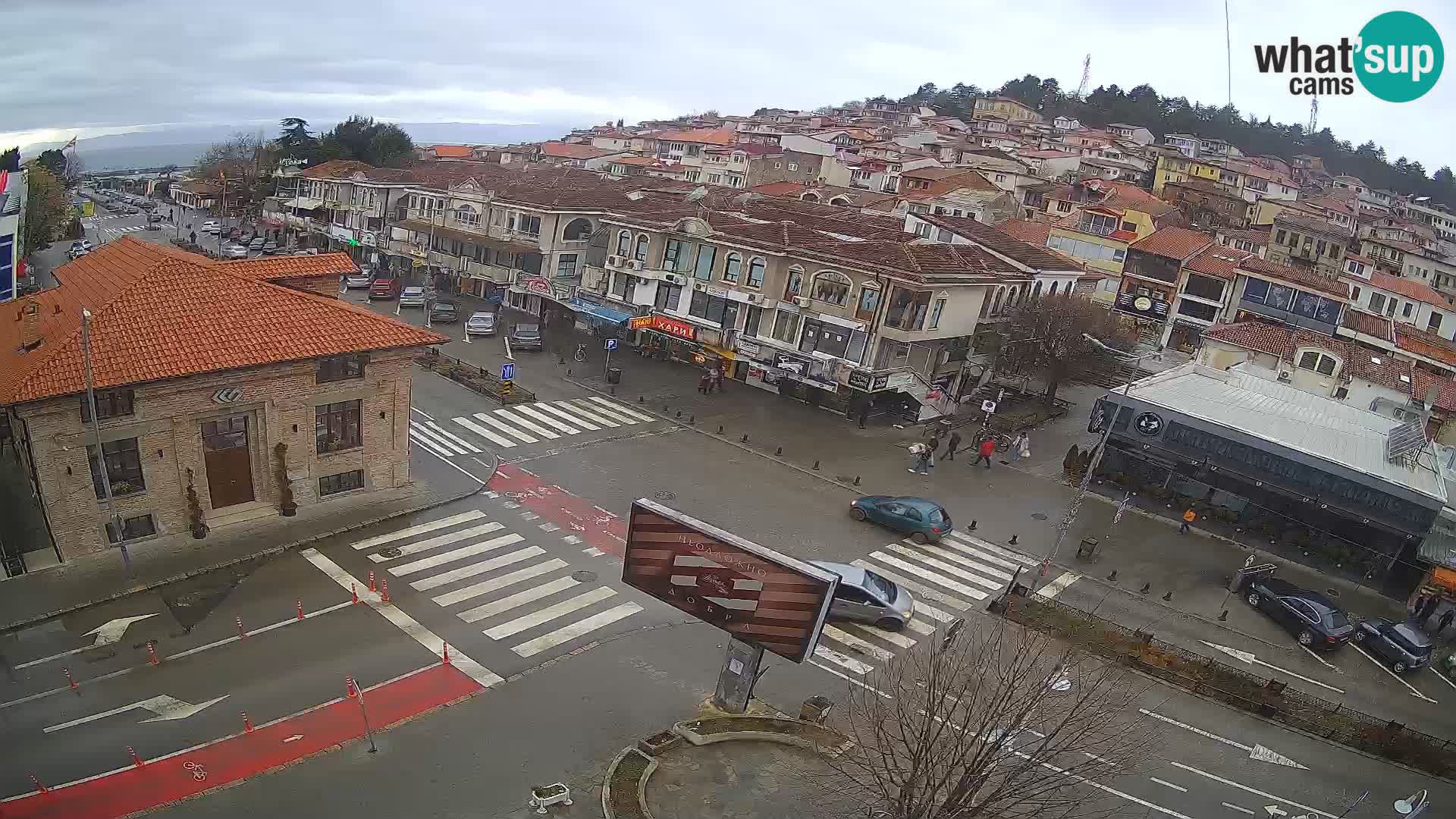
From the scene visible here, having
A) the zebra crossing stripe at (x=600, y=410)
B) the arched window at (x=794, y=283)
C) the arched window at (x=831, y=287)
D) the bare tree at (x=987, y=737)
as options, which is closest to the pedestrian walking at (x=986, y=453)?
the arched window at (x=831, y=287)

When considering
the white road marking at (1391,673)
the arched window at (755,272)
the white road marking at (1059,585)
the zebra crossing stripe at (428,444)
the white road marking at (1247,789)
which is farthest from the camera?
the arched window at (755,272)

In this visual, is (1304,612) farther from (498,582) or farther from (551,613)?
(498,582)

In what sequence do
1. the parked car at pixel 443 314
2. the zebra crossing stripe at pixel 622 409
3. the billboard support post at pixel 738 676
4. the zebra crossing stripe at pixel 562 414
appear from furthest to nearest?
the parked car at pixel 443 314, the zebra crossing stripe at pixel 622 409, the zebra crossing stripe at pixel 562 414, the billboard support post at pixel 738 676

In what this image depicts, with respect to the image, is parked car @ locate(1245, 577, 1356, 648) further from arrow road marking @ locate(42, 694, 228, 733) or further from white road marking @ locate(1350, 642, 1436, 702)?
arrow road marking @ locate(42, 694, 228, 733)

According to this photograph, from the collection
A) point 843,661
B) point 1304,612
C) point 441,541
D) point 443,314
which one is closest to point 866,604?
point 843,661

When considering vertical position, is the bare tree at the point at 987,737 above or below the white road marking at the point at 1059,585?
above

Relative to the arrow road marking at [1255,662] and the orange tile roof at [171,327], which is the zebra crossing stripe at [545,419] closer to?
the orange tile roof at [171,327]

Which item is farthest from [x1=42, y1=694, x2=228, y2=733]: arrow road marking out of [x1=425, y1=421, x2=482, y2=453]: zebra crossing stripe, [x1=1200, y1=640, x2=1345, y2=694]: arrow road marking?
[x1=1200, y1=640, x2=1345, y2=694]: arrow road marking
